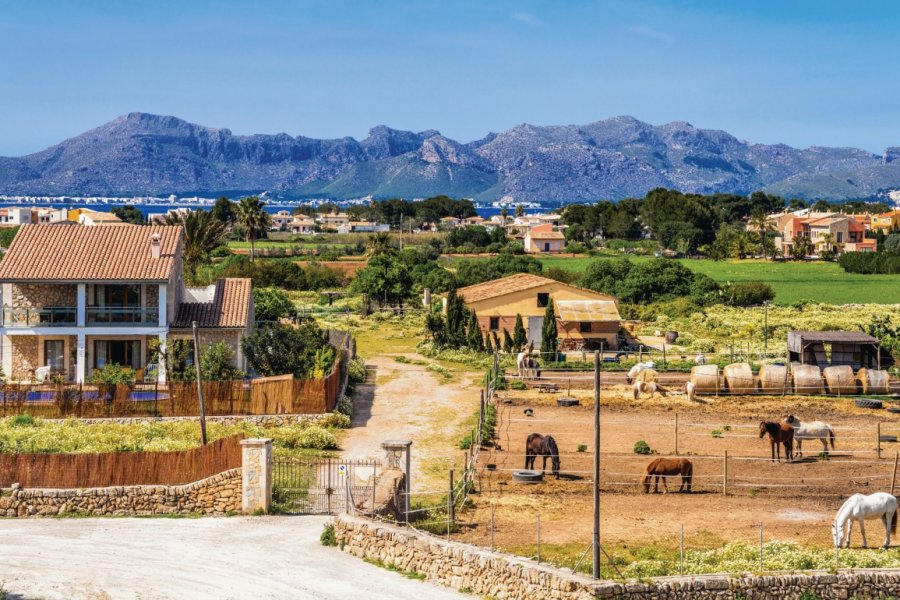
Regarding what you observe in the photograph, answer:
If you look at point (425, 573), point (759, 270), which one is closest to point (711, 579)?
point (425, 573)

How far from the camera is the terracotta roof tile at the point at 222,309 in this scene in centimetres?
4519

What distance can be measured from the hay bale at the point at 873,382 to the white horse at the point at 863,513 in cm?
2321

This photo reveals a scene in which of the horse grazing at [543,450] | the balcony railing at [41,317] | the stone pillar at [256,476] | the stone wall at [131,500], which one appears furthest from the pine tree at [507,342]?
the stone wall at [131,500]

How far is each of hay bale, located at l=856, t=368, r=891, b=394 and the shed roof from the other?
1542cm

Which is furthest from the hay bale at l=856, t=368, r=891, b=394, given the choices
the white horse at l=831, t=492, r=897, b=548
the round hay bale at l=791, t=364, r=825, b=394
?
the white horse at l=831, t=492, r=897, b=548

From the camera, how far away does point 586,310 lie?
60688 mm

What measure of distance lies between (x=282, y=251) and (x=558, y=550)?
11214 centimetres

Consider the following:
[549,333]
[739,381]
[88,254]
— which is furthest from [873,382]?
[88,254]

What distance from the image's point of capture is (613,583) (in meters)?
20.9

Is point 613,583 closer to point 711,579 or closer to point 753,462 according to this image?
point 711,579

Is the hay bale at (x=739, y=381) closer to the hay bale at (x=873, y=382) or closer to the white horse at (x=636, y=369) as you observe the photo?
the white horse at (x=636, y=369)

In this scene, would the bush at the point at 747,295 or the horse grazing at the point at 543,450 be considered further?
the bush at the point at 747,295

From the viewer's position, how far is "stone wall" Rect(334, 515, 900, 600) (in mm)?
20938

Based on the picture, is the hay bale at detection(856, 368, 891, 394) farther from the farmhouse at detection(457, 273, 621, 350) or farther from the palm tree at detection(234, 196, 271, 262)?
the palm tree at detection(234, 196, 271, 262)
